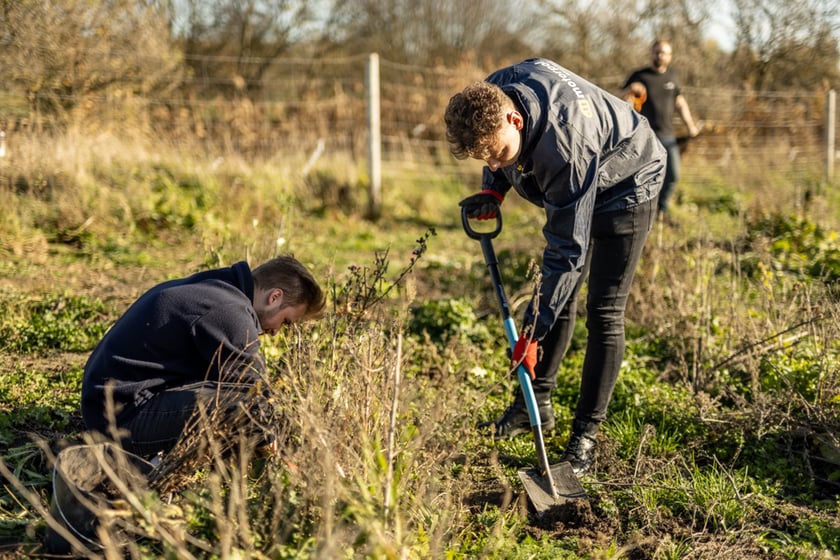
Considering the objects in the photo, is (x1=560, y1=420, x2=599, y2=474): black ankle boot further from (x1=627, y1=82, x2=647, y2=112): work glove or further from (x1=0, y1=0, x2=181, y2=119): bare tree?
(x1=0, y1=0, x2=181, y2=119): bare tree

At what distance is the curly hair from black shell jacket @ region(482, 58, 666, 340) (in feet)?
0.59

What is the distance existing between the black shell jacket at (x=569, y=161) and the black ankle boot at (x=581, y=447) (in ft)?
2.01

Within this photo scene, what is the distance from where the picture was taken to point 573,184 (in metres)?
2.91

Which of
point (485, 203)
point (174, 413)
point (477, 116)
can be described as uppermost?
point (477, 116)

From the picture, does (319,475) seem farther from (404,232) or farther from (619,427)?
(404,232)

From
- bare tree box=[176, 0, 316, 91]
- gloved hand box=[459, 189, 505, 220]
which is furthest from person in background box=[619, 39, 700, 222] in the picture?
bare tree box=[176, 0, 316, 91]

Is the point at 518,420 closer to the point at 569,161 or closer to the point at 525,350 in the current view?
the point at 525,350

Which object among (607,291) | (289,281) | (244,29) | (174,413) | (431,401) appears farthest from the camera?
(244,29)

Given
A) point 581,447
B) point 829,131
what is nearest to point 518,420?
point 581,447

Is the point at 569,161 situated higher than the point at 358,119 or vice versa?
the point at 358,119

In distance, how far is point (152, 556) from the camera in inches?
90.0

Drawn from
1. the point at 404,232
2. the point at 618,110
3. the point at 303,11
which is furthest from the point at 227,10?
the point at 618,110

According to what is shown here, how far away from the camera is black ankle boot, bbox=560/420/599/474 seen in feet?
11.1

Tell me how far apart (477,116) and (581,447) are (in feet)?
5.13
